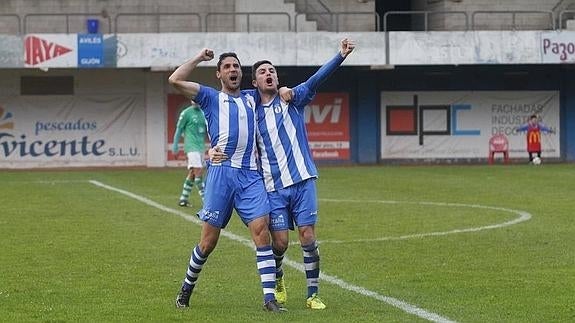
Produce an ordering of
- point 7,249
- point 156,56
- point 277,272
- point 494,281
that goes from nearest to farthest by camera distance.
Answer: point 277,272
point 494,281
point 7,249
point 156,56

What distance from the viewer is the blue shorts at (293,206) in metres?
10.9

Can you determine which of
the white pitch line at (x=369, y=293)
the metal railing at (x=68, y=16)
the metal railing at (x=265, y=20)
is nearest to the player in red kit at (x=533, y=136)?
the metal railing at (x=265, y=20)

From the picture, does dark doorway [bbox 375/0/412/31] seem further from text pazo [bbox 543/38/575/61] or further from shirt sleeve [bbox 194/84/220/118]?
shirt sleeve [bbox 194/84/220/118]

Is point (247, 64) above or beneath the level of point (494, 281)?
above

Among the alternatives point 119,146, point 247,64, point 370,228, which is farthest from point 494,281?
point 119,146

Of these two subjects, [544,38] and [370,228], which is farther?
[544,38]

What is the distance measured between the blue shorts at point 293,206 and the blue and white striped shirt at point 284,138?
6 cm

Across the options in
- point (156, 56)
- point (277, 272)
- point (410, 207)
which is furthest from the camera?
point (156, 56)

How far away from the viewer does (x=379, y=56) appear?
41.6m

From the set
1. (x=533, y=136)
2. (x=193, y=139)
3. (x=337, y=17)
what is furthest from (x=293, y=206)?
(x=337, y=17)

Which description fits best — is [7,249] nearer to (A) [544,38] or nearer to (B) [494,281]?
(B) [494,281]

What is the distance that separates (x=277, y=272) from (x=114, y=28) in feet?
111

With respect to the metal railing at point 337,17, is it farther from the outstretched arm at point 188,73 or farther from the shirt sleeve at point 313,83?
the outstretched arm at point 188,73

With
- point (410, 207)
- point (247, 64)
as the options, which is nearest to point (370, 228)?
point (410, 207)
